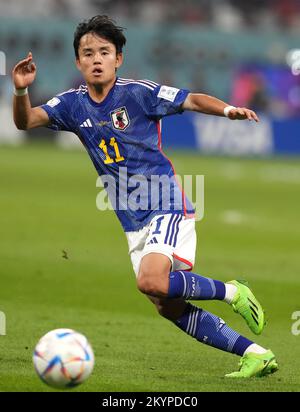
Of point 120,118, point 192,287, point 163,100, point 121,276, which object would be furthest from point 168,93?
point 121,276

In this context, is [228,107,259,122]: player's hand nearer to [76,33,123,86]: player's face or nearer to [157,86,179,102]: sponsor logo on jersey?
[157,86,179,102]: sponsor logo on jersey

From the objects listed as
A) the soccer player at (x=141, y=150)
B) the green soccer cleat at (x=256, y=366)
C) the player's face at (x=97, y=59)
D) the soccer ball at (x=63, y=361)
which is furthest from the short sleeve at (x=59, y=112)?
the green soccer cleat at (x=256, y=366)

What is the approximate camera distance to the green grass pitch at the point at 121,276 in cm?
746

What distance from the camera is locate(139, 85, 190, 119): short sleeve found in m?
7.59

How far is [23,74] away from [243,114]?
5.50 ft

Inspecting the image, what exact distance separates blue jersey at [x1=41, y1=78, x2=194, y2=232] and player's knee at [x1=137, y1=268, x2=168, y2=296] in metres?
0.59

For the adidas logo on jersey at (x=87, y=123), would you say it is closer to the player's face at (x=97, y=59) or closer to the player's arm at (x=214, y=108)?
the player's face at (x=97, y=59)

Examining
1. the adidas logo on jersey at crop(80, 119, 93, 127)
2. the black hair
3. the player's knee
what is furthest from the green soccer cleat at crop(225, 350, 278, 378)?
the black hair

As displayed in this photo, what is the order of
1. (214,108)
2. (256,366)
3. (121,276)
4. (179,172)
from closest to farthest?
(256,366) → (214,108) → (121,276) → (179,172)

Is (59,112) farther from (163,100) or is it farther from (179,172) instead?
(179,172)

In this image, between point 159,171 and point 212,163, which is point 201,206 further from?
point 159,171

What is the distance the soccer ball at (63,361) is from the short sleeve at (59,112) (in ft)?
6.75

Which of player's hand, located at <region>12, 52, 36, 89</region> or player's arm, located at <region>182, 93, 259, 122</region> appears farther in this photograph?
player's hand, located at <region>12, 52, 36, 89</region>

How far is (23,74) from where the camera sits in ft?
24.6
